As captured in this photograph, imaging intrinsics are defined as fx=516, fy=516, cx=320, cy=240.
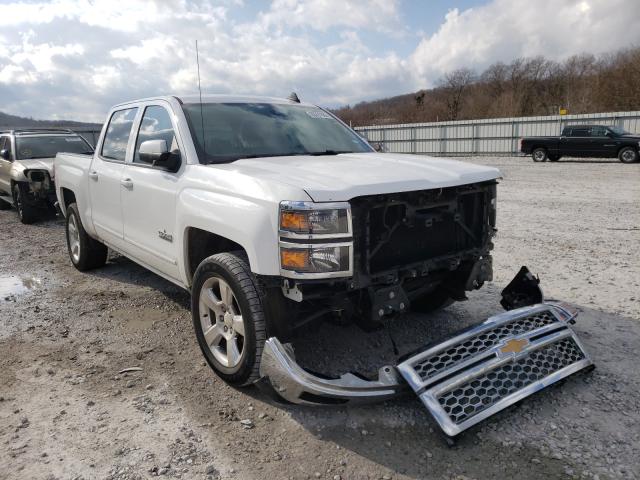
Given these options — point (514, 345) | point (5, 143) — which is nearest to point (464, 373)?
point (514, 345)

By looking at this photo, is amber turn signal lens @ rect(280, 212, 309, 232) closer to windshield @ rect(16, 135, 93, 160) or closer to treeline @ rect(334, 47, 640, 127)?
windshield @ rect(16, 135, 93, 160)

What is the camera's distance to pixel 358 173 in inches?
123

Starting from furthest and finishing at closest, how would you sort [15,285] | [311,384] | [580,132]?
[580,132] < [15,285] < [311,384]

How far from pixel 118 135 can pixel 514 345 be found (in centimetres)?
404

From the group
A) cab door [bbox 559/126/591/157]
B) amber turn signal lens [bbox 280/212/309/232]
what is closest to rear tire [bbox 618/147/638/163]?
cab door [bbox 559/126/591/157]

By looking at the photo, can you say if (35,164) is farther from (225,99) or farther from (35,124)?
(35,124)

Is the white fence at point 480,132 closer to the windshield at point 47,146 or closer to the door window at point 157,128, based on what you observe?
the windshield at point 47,146

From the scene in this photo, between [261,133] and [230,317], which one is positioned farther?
[261,133]

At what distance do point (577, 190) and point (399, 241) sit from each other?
1132 cm

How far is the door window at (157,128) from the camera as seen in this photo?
13.0ft

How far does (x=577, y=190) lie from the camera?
42.0 feet

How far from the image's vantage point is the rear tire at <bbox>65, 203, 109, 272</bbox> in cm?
602

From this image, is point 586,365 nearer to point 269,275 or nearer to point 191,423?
point 269,275

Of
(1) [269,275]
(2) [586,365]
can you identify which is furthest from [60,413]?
(2) [586,365]
